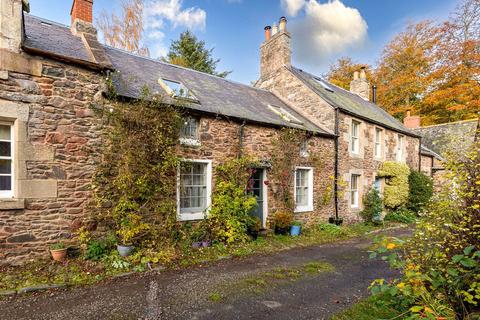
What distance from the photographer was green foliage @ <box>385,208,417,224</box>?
14.1 metres

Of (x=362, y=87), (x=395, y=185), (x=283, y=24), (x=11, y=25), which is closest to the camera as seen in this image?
(x=11, y=25)

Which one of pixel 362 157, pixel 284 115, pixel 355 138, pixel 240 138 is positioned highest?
pixel 284 115

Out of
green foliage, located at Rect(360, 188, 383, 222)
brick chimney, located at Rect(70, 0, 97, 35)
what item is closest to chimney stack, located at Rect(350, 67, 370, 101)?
green foliage, located at Rect(360, 188, 383, 222)

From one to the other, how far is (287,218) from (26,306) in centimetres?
740

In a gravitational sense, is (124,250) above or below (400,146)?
below

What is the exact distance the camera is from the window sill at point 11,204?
17.3ft

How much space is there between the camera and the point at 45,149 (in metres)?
5.82

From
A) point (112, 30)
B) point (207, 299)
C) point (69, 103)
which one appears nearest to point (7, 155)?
point (69, 103)

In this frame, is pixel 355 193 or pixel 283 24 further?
pixel 283 24

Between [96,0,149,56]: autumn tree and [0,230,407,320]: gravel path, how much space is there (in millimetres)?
17872

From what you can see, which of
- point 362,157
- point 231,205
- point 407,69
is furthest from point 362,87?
point 231,205

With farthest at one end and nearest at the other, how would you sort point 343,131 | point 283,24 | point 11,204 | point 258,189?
point 283,24 < point 343,131 < point 258,189 < point 11,204

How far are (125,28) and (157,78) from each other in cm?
1258

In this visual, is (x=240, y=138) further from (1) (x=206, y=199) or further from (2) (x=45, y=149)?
(2) (x=45, y=149)
